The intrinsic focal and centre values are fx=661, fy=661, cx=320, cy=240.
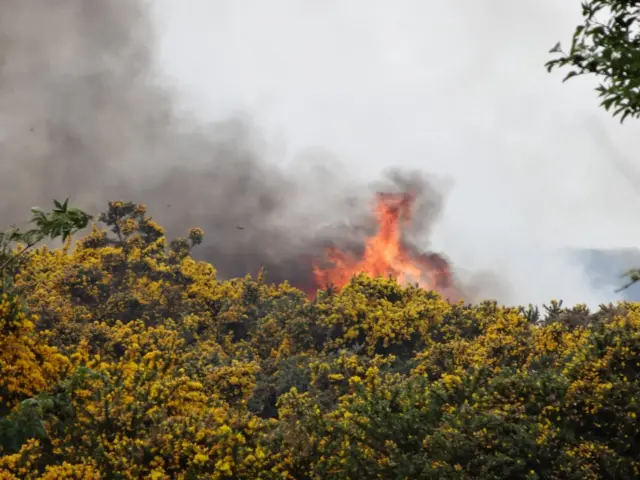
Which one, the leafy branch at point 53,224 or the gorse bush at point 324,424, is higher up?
the gorse bush at point 324,424

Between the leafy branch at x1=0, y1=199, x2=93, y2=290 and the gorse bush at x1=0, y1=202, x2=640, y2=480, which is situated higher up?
the gorse bush at x1=0, y1=202, x2=640, y2=480

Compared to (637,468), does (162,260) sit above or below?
above

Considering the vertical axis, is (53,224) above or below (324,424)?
below

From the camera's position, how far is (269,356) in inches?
1938

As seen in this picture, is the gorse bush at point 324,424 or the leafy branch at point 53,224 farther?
the gorse bush at point 324,424

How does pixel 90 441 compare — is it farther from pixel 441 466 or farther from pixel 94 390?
pixel 441 466

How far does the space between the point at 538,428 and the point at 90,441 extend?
10.8m

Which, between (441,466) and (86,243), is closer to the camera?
(441,466)

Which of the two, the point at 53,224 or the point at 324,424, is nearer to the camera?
the point at 53,224

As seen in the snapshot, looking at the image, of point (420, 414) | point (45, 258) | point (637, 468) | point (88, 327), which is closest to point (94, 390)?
point (420, 414)

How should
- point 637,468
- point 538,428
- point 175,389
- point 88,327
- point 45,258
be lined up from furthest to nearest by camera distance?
point 45,258
point 88,327
point 175,389
point 538,428
point 637,468

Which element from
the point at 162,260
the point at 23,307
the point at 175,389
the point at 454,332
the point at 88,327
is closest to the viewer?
Answer: the point at 23,307

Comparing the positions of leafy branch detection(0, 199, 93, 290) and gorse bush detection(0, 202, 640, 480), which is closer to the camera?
leafy branch detection(0, 199, 93, 290)

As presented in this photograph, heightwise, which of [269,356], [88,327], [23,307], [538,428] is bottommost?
[538,428]
